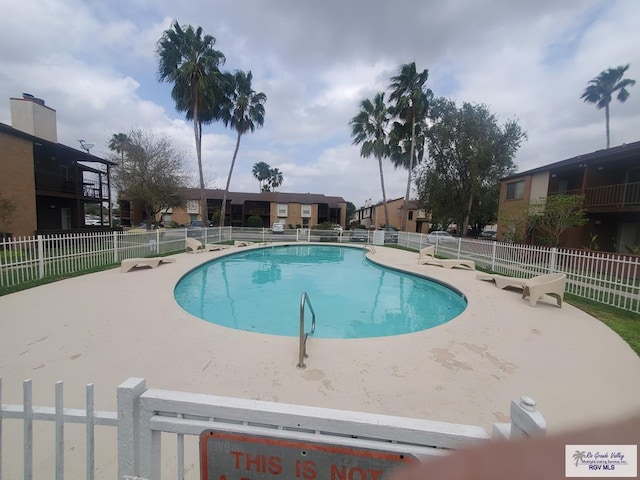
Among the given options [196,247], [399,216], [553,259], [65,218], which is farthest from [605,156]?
[399,216]

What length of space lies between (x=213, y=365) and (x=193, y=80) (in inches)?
888

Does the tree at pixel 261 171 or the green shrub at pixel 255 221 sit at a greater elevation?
the tree at pixel 261 171

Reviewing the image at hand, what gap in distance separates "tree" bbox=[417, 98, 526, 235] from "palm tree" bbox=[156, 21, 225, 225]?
18605 millimetres

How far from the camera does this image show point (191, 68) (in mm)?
19812

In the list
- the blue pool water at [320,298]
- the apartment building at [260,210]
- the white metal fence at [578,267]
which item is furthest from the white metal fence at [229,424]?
the apartment building at [260,210]

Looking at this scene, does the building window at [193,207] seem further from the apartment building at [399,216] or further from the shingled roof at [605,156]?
the shingled roof at [605,156]

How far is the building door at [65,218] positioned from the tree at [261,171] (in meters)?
44.9

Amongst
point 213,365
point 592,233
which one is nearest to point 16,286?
point 213,365

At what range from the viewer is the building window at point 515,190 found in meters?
20.4

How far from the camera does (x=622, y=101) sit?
29.6 metres

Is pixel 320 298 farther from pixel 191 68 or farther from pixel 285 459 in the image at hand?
pixel 191 68

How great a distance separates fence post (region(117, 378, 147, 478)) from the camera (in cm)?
157

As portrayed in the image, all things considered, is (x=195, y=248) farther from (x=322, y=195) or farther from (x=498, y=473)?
(x=322, y=195)

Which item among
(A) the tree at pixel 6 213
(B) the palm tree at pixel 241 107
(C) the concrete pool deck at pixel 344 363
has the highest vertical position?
(B) the palm tree at pixel 241 107
